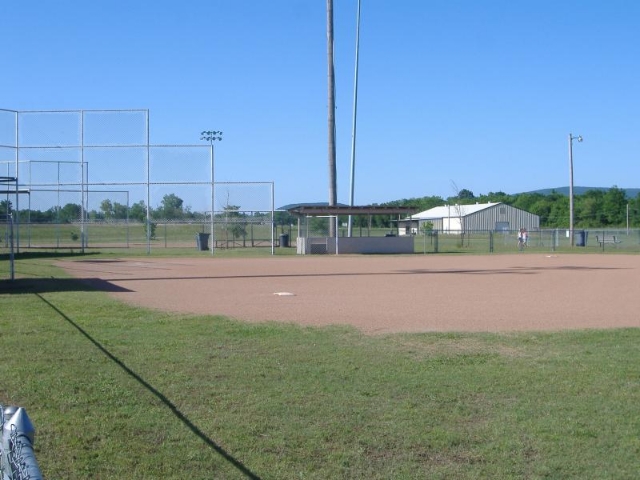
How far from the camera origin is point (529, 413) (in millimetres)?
7492

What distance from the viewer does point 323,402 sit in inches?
308

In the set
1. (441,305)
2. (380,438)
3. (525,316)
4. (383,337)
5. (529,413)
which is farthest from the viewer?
(441,305)

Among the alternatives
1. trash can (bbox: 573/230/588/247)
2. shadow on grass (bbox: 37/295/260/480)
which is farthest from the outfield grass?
trash can (bbox: 573/230/588/247)

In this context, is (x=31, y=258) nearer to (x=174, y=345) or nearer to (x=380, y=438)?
(x=174, y=345)

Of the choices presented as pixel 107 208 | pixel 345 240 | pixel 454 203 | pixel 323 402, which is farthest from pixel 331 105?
pixel 454 203

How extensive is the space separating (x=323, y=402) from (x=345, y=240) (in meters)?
37.7

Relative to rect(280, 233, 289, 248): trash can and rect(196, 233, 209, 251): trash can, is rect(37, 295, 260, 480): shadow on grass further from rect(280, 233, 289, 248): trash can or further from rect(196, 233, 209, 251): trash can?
rect(280, 233, 289, 248): trash can

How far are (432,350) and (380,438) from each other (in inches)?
173

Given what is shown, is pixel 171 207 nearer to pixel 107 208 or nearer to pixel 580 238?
pixel 107 208

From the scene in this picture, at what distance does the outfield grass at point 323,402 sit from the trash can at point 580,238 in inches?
1873

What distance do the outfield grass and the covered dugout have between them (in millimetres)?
32151

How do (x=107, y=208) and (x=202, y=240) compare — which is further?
(x=202, y=240)

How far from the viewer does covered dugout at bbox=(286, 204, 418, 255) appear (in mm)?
44750

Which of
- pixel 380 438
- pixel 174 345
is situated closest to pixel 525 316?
pixel 174 345
